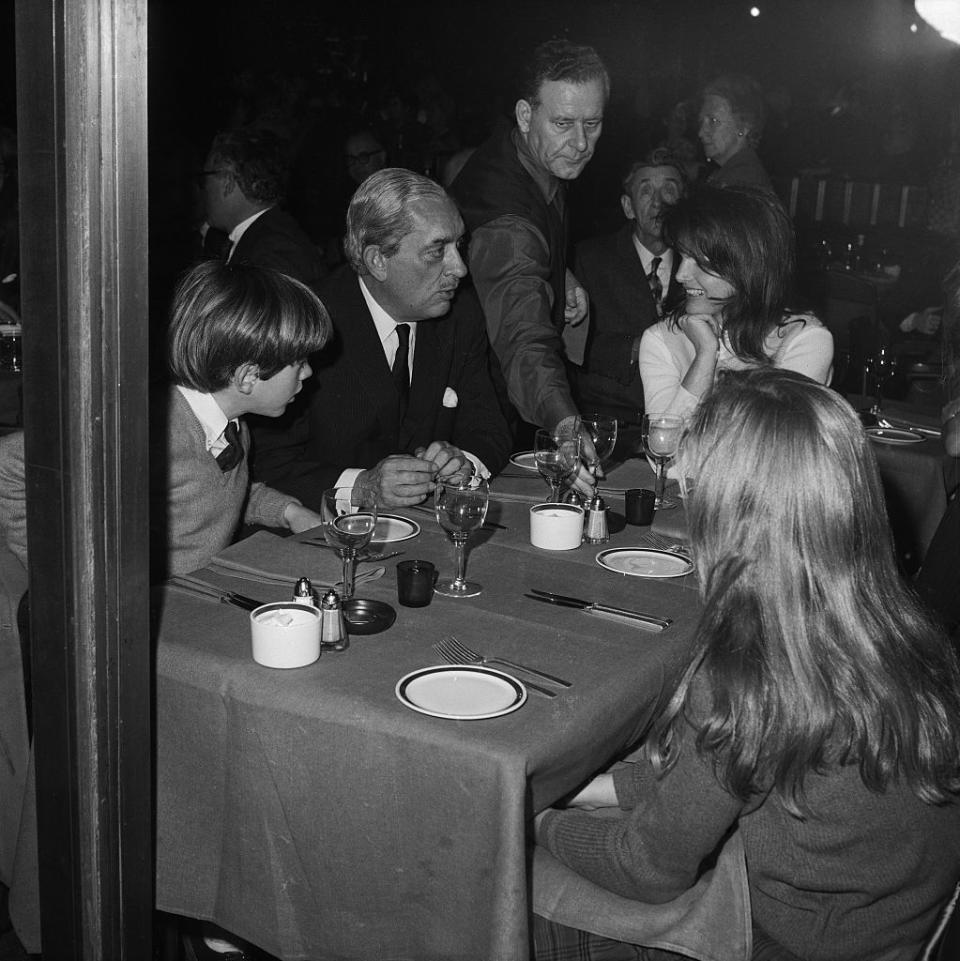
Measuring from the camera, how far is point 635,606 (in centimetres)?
196

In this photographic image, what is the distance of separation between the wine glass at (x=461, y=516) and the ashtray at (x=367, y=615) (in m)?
0.14

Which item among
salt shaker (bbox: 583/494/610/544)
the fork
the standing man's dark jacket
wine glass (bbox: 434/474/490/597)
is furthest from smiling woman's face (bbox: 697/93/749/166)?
the fork

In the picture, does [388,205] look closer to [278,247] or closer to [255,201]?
[278,247]

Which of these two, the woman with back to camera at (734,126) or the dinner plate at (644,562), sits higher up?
the woman with back to camera at (734,126)

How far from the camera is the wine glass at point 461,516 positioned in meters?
1.96

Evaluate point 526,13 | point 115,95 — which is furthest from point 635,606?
point 526,13

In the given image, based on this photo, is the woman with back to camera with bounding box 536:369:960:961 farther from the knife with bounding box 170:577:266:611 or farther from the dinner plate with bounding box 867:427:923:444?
the dinner plate with bounding box 867:427:923:444

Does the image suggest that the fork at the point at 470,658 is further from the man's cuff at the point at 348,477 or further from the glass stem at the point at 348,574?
the man's cuff at the point at 348,477

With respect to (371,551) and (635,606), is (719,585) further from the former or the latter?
(371,551)

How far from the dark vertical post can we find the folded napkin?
506mm

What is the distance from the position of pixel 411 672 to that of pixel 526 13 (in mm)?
7780

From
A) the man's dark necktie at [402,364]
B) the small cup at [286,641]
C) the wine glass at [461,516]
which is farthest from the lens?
the man's dark necktie at [402,364]

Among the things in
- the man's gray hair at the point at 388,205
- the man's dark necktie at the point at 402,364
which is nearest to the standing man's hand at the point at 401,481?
the man's dark necktie at the point at 402,364

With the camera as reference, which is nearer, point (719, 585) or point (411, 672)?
point (719, 585)
